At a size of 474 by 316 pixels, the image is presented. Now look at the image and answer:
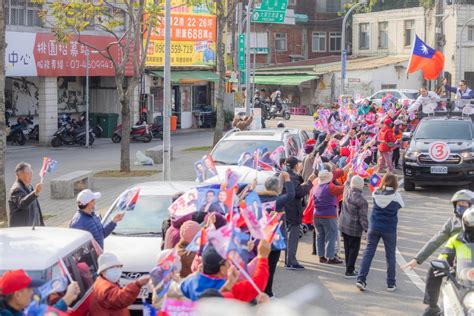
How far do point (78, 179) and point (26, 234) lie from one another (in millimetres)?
11622

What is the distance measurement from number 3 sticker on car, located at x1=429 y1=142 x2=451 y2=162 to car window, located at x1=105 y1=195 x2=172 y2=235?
31.8 ft

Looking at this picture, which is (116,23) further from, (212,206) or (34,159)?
(212,206)

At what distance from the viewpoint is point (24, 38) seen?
96.6 feet

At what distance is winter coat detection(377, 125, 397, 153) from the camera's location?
22344mm

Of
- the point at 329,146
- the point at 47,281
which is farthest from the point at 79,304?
the point at 329,146

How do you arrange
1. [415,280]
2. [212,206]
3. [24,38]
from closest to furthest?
[212,206] → [415,280] → [24,38]

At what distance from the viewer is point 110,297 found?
7.04m

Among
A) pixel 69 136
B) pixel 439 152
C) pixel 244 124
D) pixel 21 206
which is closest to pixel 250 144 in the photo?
pixel 439 152

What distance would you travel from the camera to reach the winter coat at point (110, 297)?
698 centimetres

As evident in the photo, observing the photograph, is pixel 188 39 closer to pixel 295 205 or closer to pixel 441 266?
pixel 295 205

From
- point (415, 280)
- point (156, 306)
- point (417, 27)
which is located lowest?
point (415, 280)

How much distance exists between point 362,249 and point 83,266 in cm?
734

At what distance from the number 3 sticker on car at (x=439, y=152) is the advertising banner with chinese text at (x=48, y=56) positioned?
45.6 feet

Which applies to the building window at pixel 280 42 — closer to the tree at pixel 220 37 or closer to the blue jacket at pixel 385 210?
the tree at pixel 220 37
